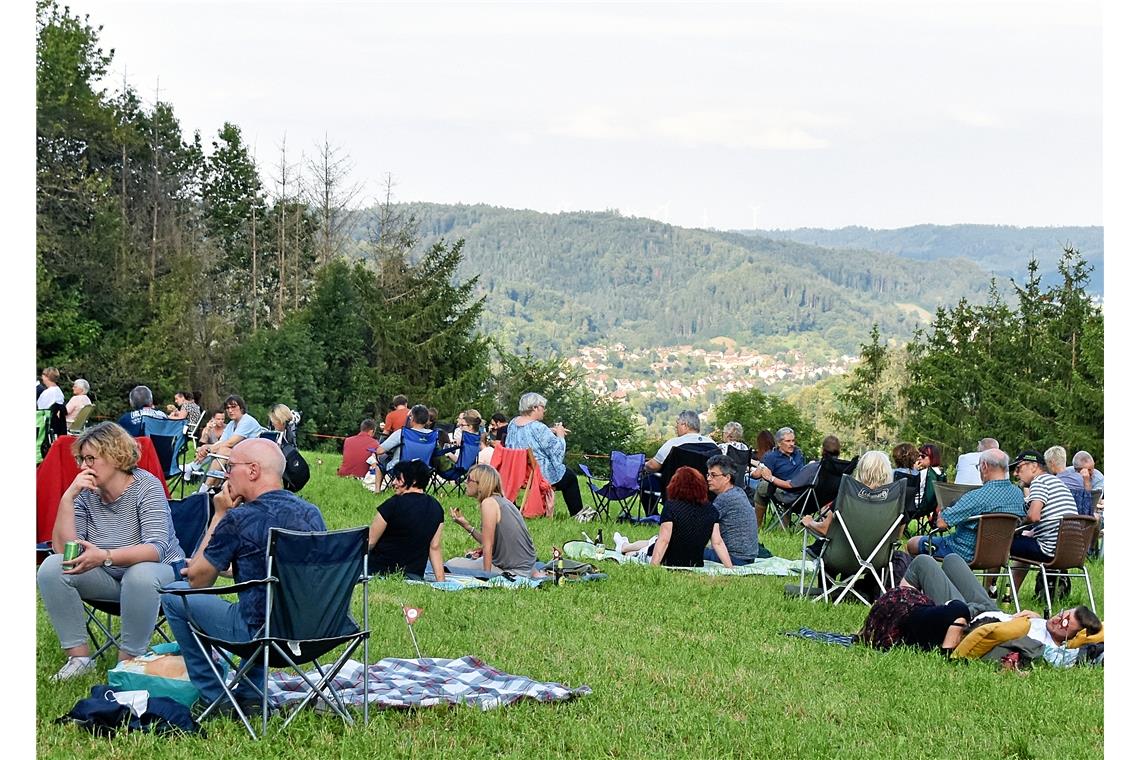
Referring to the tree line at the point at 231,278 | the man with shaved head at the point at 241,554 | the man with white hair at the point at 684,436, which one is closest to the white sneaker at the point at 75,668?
the man with shaved head at the point at 241,554

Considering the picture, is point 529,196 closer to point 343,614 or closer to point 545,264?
point 545,264

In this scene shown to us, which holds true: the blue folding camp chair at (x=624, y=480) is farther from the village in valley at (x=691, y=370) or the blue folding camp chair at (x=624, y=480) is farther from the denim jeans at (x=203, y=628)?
the village in valley at (x=691, y=370)

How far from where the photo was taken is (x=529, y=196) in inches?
6437

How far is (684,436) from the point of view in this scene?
12469 mm

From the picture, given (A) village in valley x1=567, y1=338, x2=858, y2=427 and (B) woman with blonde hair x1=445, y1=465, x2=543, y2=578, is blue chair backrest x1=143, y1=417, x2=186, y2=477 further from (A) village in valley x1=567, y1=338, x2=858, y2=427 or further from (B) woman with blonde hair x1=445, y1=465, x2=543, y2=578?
(A) village in valley x1=567, y1=338, x2=858, y2=427

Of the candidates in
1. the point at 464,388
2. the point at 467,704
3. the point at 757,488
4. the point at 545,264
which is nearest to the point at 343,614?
the point at 467,704

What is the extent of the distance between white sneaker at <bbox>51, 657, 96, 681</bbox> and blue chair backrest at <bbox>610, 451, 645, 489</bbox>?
7629 mm

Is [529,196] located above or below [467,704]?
above

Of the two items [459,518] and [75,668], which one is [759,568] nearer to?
[459,518]

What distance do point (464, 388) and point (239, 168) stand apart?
1033 centimetres

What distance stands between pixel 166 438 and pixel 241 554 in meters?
7.21

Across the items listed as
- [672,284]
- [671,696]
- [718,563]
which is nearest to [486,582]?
[718,563]

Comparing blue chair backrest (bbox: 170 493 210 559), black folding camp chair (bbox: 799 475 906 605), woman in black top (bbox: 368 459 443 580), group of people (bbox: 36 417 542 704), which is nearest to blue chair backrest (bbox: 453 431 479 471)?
woman in black top (bbox: 368 459 443 580)

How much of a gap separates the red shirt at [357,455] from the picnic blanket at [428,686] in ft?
32.0
